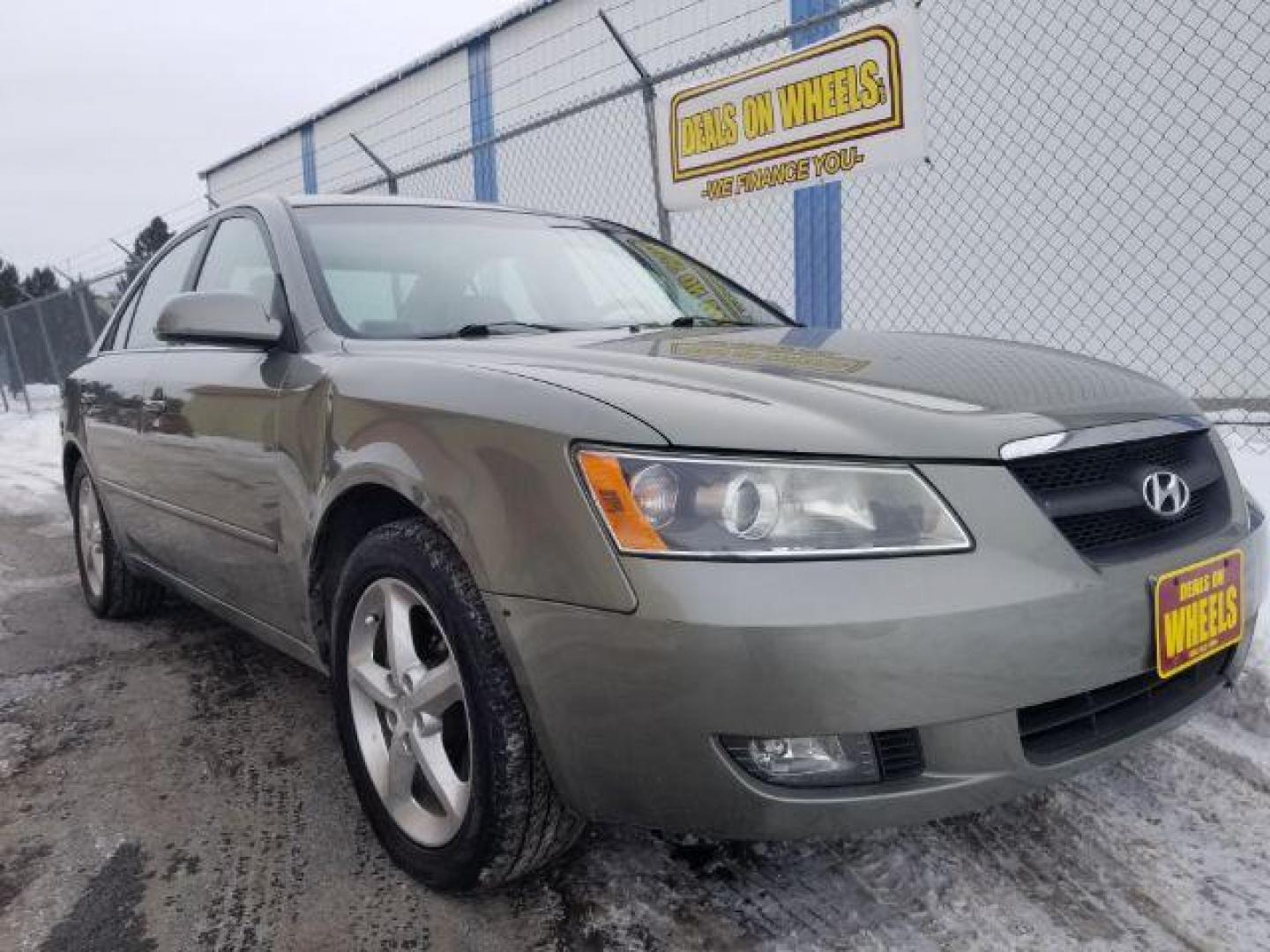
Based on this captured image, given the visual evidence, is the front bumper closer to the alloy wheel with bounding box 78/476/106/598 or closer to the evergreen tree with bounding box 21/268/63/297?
the alloy wheel with bounding box 78/476/106/598

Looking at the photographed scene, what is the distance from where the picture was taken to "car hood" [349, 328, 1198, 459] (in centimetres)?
153

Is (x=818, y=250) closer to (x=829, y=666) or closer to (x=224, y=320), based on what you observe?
(x=224, y=320)

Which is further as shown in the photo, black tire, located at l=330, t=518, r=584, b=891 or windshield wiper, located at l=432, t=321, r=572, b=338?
windshield wiper, located at l=432, t=321, r=572, b=338

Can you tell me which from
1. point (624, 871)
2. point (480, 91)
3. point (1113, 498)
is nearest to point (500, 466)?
point (624, 871)

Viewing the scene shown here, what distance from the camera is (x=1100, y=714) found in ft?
5.50

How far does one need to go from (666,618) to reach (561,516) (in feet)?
0.79

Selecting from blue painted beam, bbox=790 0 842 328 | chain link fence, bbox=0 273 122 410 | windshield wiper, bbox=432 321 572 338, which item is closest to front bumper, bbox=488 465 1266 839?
windshield wiper, bbox=432 321 572 338

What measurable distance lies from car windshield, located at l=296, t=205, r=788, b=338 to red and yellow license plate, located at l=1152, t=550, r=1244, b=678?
1404 mm

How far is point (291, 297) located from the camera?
245 centimetres

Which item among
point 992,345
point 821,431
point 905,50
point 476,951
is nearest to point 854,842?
point 476,951

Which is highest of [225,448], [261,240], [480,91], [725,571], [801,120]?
[480,91]

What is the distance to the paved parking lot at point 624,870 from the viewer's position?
175 centimetres

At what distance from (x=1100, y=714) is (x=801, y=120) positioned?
370 centimetres

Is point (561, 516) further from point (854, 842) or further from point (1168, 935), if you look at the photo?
point (1168, 935)
